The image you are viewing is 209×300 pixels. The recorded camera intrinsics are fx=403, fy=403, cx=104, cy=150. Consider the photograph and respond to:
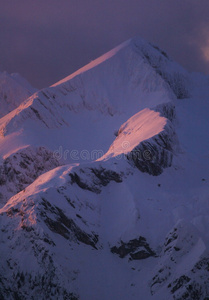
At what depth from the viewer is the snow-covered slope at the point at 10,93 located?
127250mm

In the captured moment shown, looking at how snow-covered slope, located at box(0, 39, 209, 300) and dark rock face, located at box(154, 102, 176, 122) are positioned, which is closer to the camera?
snow-covered slope, located at box(0, 39, 209, 300)

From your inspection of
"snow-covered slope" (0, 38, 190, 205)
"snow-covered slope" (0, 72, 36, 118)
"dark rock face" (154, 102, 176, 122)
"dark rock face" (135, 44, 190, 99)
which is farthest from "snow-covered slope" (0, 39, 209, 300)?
"snow-covered slope" (0, 72, 36, 118)

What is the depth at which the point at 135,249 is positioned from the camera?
47.9 metres

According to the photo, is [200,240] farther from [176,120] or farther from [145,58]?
[145,58]

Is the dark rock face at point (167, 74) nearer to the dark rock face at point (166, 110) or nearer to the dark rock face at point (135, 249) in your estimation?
the dark rock face at point (166, 110)

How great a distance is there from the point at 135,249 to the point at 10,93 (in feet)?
307

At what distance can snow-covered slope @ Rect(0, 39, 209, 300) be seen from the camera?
43594mm

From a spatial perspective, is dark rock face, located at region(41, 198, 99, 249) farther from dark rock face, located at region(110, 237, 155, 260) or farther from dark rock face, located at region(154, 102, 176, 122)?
dark rock face, located at region(154, 102, 176, 122)

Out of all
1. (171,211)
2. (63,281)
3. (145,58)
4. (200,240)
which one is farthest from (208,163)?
(145,58)

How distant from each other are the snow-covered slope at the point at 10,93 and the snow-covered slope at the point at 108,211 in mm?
45856

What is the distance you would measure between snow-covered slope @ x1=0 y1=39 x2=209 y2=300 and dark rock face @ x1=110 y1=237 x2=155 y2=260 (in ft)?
0.39

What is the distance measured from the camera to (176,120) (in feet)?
264

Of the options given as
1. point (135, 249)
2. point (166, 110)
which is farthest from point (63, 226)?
point (166, 110)

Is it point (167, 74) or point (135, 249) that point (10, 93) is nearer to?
point (167, 74)
